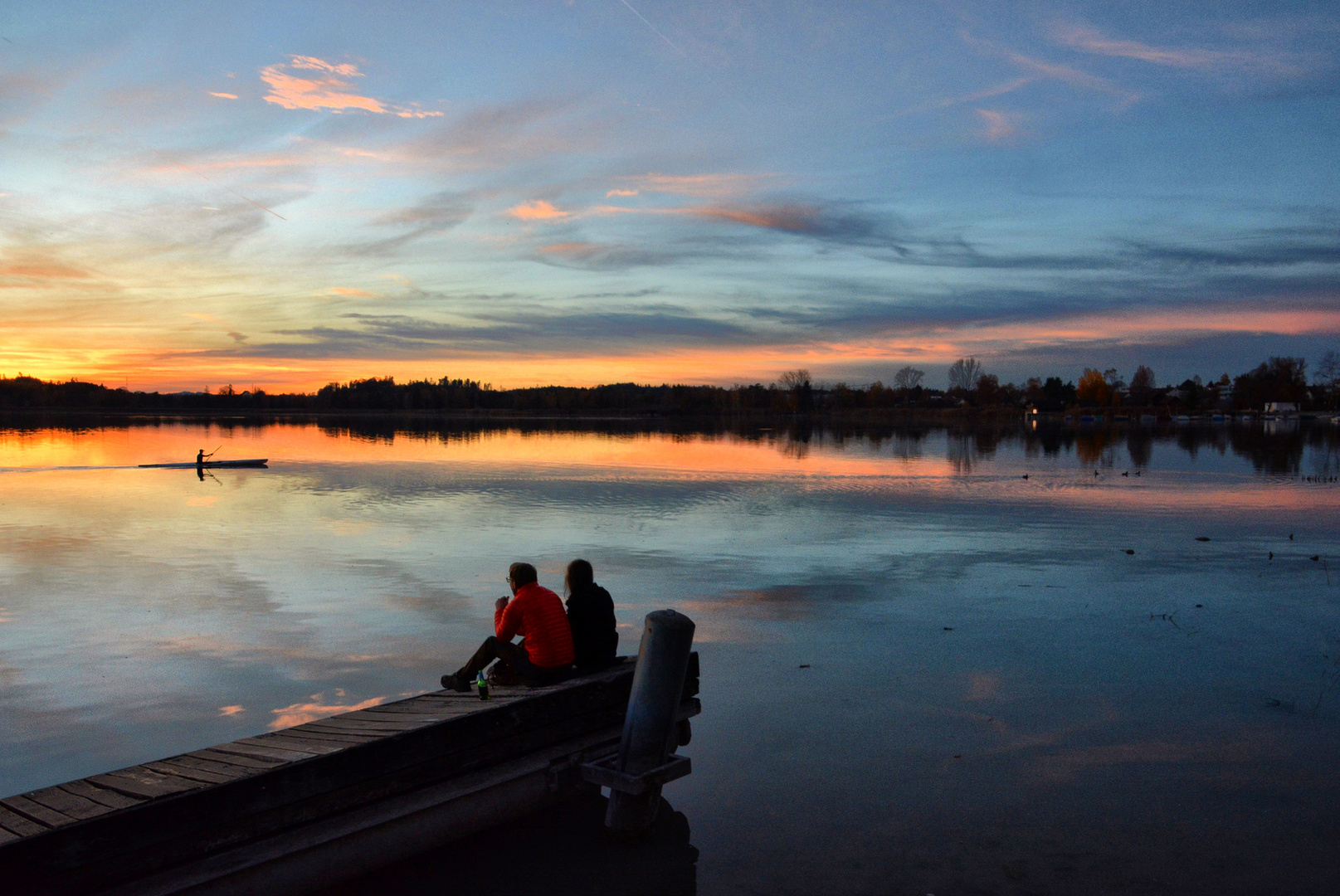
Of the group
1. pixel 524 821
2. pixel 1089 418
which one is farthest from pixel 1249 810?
pixel 1089 418

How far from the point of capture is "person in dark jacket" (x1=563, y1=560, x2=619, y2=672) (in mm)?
7641

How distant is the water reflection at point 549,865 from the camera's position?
598 cm

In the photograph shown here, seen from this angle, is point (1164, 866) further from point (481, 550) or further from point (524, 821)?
point (481, 550)

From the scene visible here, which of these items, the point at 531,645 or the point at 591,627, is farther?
the point at 591,627

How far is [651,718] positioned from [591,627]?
1233mm

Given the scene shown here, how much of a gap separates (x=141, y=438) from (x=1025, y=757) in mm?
78998

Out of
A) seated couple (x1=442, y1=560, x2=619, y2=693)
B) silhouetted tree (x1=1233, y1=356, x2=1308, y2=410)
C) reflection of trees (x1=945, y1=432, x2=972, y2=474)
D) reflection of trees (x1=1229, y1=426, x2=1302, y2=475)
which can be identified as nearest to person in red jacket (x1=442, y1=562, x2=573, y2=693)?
seated couple (x1=442, y1=560, x2=619, y2=693)

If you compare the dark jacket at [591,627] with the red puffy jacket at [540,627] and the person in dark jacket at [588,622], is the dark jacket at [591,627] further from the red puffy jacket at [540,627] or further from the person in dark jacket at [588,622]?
the red puffy jacket at [540,627]

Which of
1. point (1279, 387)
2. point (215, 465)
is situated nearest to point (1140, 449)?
point (215, 465)

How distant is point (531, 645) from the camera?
7383 millimetres

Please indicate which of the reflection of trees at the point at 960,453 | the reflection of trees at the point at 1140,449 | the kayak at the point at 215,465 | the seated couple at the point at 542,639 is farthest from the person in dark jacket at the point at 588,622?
the reflection of trees at the point at 1140,449

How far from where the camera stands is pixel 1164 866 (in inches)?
242

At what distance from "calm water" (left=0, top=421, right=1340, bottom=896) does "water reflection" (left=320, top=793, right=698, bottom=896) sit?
1.1 inches

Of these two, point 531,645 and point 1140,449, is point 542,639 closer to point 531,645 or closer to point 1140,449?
point 531,645
